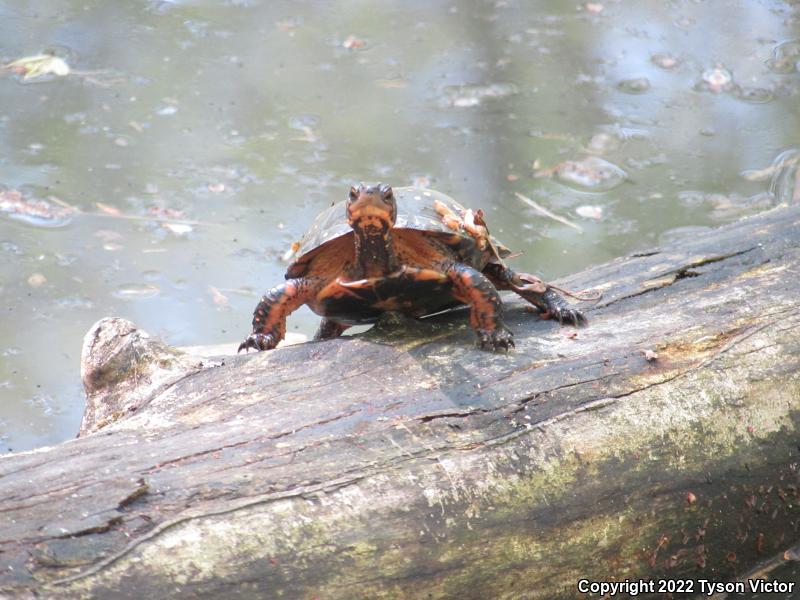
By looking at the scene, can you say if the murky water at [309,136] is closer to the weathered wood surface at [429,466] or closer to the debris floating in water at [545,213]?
the debris floating in water at [545,213]

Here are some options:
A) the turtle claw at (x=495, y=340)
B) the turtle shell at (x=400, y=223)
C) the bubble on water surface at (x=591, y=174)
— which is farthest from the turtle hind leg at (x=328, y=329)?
the bubble on water surface at (x=591, y=174)

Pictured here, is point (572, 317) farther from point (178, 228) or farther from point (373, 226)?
point (178, 228)

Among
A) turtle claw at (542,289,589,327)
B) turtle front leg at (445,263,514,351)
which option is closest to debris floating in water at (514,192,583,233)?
turtle claw at (542,289,589,327)

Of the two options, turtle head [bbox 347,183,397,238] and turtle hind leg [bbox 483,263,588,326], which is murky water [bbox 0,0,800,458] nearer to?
turtle hind leg [bbox 483,263,588,326]

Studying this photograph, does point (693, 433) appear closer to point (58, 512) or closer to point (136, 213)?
point (58, 512)

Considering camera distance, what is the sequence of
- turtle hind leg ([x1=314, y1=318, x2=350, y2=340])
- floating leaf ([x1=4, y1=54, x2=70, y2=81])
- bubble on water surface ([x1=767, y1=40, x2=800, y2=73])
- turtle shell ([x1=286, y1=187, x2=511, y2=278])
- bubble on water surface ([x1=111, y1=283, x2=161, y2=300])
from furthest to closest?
bubble on water surface ([x1=767, y1=40, x2=800, y2=73]), floating leaf ([x1=4, y1=54, x2=70, y2=81]), bubble on water surface ([x1=111, y1=283, x2=161, y2=300]), turtle hind leg ([x1=314, y1=318, x2=350, y2=340]), turtle shell ([x1=286, y1=187, x2=511, y2=278])

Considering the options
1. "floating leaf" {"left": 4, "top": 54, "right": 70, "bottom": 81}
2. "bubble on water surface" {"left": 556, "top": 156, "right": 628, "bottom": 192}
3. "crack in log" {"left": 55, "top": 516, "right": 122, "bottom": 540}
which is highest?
"crack in log" {"left": 55, "top": 516, "right": 122, "bottom": 540}

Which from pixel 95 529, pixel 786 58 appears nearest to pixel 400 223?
pixel 95 529
